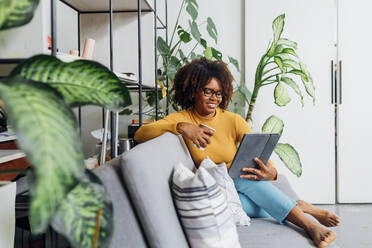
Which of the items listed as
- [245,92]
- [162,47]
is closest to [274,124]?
[245,92]

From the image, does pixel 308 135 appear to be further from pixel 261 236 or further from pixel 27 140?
pixel 27 140

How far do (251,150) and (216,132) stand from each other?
0.36m

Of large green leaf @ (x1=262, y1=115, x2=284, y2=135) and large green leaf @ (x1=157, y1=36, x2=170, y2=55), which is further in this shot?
large green leaf @ (x1=262, y1=115, x2=284, y2=135)

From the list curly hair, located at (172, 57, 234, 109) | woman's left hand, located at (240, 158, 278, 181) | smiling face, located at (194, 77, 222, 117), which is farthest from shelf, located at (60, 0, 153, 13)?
woman's left hand, located at (240, 158, 278, 181)

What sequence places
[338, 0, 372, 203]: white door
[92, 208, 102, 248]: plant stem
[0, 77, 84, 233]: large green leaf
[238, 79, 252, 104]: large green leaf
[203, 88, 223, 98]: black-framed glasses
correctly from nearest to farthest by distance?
[0, 77, 84, 233]: large green leaf
[92, 208, 102, 248]: plant stem
[203, 88, 223, 98]: black-framed glasses
[238, 79, 252, 104]: large green leaf
[338, 0, 372, 203]: white door

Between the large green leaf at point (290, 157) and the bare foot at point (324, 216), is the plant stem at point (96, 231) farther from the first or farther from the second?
the large green leaf at point (290, 157)

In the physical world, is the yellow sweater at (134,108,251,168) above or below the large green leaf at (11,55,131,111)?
below

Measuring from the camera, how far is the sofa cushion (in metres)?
0.92

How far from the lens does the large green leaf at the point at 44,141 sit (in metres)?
0.37

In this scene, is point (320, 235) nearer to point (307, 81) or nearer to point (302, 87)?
point (307, 81)

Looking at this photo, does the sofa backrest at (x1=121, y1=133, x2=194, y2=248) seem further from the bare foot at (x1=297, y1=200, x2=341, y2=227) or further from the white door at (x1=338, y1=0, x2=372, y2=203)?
the white door at (x1=338, y1=0, x2=372, y2=203)

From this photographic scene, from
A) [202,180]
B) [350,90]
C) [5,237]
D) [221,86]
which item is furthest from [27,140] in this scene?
[350,90]

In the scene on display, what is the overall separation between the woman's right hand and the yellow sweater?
8 cm

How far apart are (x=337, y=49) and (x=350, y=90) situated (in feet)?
1.40
